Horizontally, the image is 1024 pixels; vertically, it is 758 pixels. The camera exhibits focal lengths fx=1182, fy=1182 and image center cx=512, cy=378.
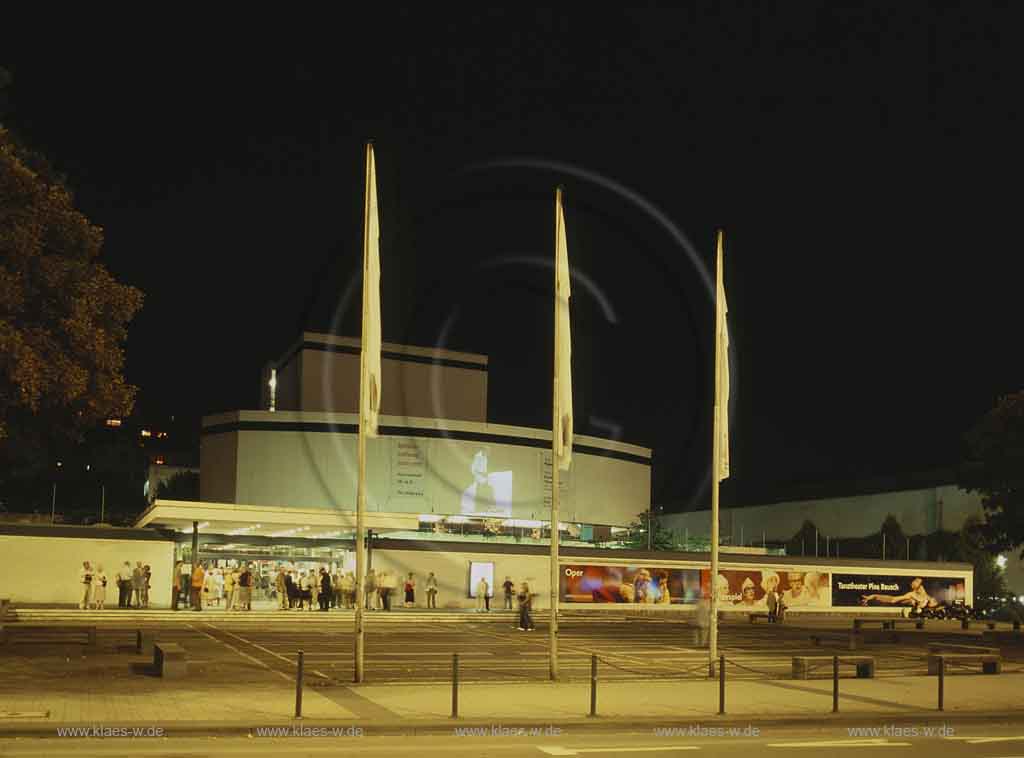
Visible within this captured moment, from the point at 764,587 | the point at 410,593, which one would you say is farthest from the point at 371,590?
the point at 764,587

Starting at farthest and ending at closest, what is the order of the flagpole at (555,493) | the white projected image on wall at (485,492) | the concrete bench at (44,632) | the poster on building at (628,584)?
1. the white projected image on wall at (485,492)
2. the poster on building at (628,584)
3. the concrete bench at (44,632)
4. the flagpole at (555,493)

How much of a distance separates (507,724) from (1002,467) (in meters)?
39.9

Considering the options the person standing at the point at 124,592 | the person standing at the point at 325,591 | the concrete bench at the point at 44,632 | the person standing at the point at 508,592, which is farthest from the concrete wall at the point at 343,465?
the concrete bench at the point at 44,632

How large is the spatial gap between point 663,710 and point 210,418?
7599 centimetres

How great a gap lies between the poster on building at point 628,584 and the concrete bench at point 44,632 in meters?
23.8

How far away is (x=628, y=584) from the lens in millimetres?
54469

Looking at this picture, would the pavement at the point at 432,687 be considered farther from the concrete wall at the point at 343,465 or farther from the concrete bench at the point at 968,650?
the concrete wall at the point at 343,465

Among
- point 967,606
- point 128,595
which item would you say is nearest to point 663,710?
point 128,595

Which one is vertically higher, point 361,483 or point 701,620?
point 361,483

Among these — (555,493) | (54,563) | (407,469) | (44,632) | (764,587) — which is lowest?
(44,632)

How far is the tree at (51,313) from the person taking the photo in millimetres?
22516

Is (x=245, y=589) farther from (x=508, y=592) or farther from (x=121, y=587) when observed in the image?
(x=508, y=592)

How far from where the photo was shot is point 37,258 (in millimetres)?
23203

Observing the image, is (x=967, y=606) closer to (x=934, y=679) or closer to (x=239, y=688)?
(x=934, y=679)
